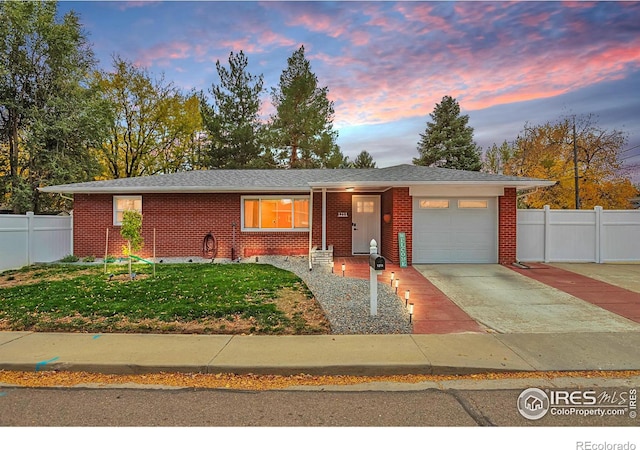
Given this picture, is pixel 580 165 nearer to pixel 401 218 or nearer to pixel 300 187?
pixel 401 218

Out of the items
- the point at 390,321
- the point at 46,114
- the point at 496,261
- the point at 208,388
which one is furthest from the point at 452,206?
the point at 46,114

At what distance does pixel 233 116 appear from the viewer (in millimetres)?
26672

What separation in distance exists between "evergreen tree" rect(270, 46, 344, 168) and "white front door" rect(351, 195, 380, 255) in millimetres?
14782

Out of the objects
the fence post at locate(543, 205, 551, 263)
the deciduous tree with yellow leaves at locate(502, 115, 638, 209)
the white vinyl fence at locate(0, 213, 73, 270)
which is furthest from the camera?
the deciduous tree with yellow leaves at locate(502, 115, 638, 209)

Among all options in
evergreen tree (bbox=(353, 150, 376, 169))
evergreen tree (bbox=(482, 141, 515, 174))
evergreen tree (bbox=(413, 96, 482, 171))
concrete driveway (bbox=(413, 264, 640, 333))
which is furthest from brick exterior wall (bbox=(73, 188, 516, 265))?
evergreen tree (bbox=(482, 141, 515, 174))

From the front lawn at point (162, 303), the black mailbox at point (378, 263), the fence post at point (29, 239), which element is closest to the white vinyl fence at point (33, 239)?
the fence post at point (29, 239)

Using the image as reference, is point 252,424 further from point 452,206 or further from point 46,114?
point 46,114

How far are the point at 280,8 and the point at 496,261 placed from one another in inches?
386

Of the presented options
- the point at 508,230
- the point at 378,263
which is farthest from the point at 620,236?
the point at 378,263

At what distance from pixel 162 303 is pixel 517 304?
6.94 metres

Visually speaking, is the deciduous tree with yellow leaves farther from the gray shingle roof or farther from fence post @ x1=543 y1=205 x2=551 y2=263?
the gray shingle roof

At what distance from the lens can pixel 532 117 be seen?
27547 mm

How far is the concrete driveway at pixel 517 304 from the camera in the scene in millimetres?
5812

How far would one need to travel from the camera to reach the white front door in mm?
13516
